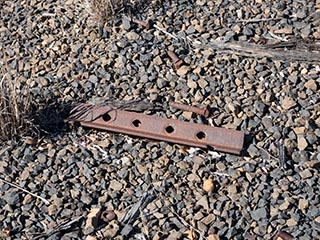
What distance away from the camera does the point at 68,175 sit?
13.0ft

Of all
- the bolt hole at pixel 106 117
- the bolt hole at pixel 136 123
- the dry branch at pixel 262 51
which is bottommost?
the bolt hole at pixel 136 123

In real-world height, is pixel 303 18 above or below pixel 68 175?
above

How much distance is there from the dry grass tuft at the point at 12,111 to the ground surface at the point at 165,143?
0.07 meters

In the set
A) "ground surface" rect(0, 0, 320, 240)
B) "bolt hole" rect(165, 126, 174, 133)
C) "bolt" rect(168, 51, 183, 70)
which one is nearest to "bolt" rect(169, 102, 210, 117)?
"ground surface" rect(0, 0, 320, 240)

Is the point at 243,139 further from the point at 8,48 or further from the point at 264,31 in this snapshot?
the point at 8,48

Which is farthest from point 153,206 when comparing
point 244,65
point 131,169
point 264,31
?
point 264,31

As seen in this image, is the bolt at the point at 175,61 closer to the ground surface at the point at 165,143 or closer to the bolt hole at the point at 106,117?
the ground surface at the point at 165,143

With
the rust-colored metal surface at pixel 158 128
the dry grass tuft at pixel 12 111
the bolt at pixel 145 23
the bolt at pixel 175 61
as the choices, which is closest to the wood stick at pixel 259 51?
the bolt at pixel 175 61

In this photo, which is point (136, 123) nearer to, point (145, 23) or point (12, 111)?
point (12, 111)

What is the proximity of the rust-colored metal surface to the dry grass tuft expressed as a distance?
25cm

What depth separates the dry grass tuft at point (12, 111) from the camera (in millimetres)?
4008

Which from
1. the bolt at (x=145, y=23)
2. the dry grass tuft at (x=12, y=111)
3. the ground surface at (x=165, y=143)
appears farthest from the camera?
the bolt at (x=145, y=23)

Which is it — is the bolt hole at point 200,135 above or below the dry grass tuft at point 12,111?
below

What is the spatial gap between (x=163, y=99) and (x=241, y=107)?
44cm
